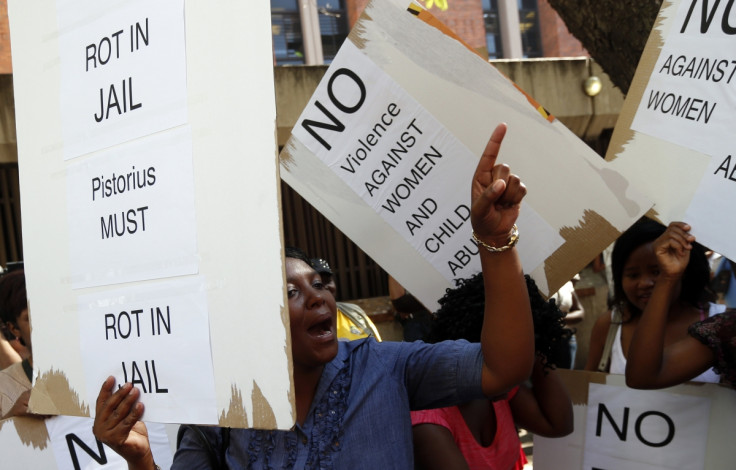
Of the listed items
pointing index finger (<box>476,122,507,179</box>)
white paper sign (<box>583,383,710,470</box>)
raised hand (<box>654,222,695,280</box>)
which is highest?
pointing index finger (<box>476,122,507,179</box>)

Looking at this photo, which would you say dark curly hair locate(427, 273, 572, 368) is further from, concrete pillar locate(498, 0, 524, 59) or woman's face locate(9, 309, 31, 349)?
concrete pillar locate(498, 0, 524, 59)

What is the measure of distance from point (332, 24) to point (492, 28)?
8.75 ft

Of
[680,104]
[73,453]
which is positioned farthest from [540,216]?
[73,453]

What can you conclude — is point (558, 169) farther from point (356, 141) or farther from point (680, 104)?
point (356, 141)

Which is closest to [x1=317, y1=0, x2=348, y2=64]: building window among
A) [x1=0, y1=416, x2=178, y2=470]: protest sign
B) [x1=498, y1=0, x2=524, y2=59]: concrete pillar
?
[x1=498, y1=0, x2=524, y2=59]: concrete pillar

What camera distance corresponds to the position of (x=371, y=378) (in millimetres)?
1632

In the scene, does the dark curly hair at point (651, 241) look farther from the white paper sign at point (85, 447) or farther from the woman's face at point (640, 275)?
the white paper sign at point (85, 447)

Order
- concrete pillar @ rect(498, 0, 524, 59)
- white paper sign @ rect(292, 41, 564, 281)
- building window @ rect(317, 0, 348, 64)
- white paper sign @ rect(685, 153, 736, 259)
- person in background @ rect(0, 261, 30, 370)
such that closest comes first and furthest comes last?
white paper sign @ rect(685, 153, 736, 259) < white paper sign @ rect(292, 41, 564, 281) < person in background @ rect(0, 261, 30, 370) < building window @ rect(317, 0, 348, 64) < concrete pillar @ rect(498, 0, 524, 59)

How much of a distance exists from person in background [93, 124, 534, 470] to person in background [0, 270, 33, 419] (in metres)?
1.05

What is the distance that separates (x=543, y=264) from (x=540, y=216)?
0.14 m

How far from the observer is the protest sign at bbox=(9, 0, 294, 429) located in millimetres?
1330

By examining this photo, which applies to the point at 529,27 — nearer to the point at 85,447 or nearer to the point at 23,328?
the point at 23,328

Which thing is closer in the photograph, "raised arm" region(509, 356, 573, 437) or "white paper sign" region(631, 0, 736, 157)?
"white paper sign" region(631, 0, 736, 157)

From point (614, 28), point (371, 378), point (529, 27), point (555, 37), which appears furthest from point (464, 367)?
point (529, 27)
